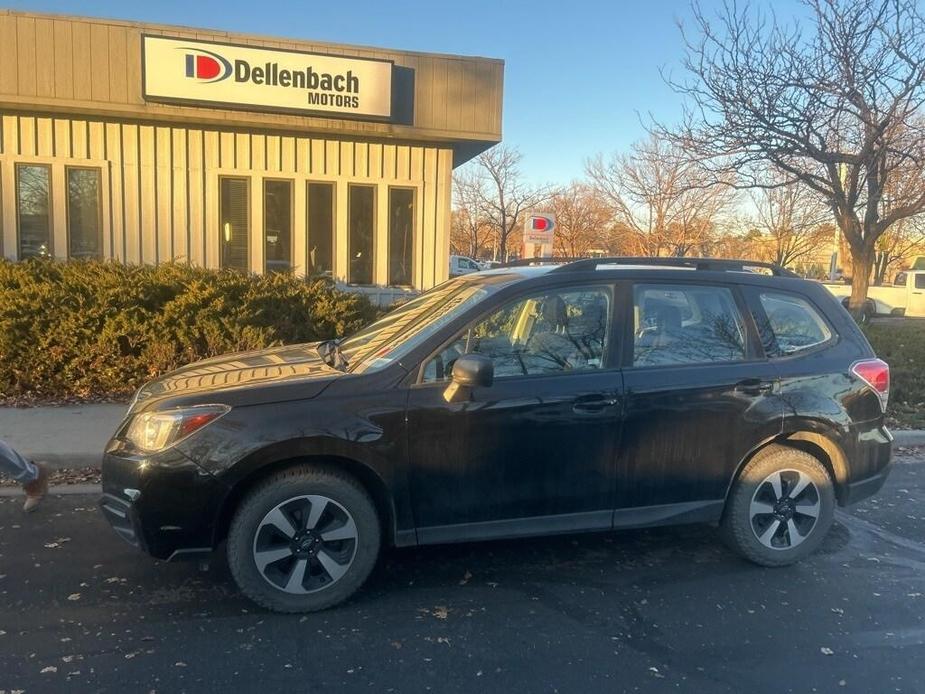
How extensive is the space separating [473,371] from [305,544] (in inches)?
47.7

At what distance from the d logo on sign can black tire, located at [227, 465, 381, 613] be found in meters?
8.97

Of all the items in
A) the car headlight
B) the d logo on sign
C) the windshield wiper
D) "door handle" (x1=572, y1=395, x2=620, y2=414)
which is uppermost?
the d logo on sign

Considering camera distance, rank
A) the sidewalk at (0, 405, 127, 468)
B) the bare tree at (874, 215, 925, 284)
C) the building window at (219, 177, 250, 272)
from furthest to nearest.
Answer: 1. the bare tree at (874, 215, 925, 284)
2. the building window at (219, 177, 250, 272)
3. the sidewalk at (0, 405, 127, 468)

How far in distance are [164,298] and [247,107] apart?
4052 mm

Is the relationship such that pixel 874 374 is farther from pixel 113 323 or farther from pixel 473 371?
pixel 113 323

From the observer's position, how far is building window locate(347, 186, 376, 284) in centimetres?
1249

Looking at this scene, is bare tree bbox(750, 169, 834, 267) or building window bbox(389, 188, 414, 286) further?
bare tree bbox(750, 169, 834, 267)

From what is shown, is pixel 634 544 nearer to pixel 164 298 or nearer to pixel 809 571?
pixel 809 571

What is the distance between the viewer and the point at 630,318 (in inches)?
161

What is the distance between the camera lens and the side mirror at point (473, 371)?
3.53m

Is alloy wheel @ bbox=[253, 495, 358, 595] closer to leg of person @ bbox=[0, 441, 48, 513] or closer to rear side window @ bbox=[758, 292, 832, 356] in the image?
leg of person @ bbox=[0, 441, 48, 513]

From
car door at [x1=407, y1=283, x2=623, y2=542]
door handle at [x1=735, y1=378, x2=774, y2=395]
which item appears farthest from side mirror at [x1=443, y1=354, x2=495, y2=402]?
door handle at [x1=735, y1=378, x2=774, y2=395]

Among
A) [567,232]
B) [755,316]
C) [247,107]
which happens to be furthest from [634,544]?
[567,232]

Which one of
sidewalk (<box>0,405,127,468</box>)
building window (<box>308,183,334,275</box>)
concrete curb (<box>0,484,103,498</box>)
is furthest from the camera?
building window (<box>308,183,334,275</box>)
